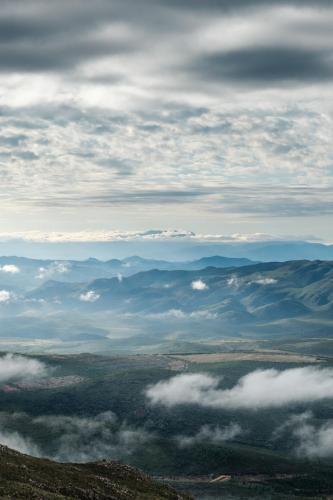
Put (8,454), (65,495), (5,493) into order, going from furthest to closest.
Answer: (8,454)
(65,495)
(5,493)

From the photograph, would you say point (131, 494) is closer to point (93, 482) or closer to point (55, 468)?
point (93, 482)

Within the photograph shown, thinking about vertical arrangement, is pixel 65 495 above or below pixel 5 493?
below

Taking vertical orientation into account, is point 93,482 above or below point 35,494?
below

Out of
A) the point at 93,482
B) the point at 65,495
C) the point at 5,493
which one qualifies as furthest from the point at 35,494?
the point at 93,482

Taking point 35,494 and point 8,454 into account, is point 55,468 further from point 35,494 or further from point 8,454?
point 35,494

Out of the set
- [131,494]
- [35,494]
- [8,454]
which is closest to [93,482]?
[131,494]

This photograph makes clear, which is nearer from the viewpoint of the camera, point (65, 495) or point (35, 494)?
point (35, 494)

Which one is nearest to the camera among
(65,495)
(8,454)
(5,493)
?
(5,493)

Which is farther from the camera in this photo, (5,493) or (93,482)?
(93,482)
